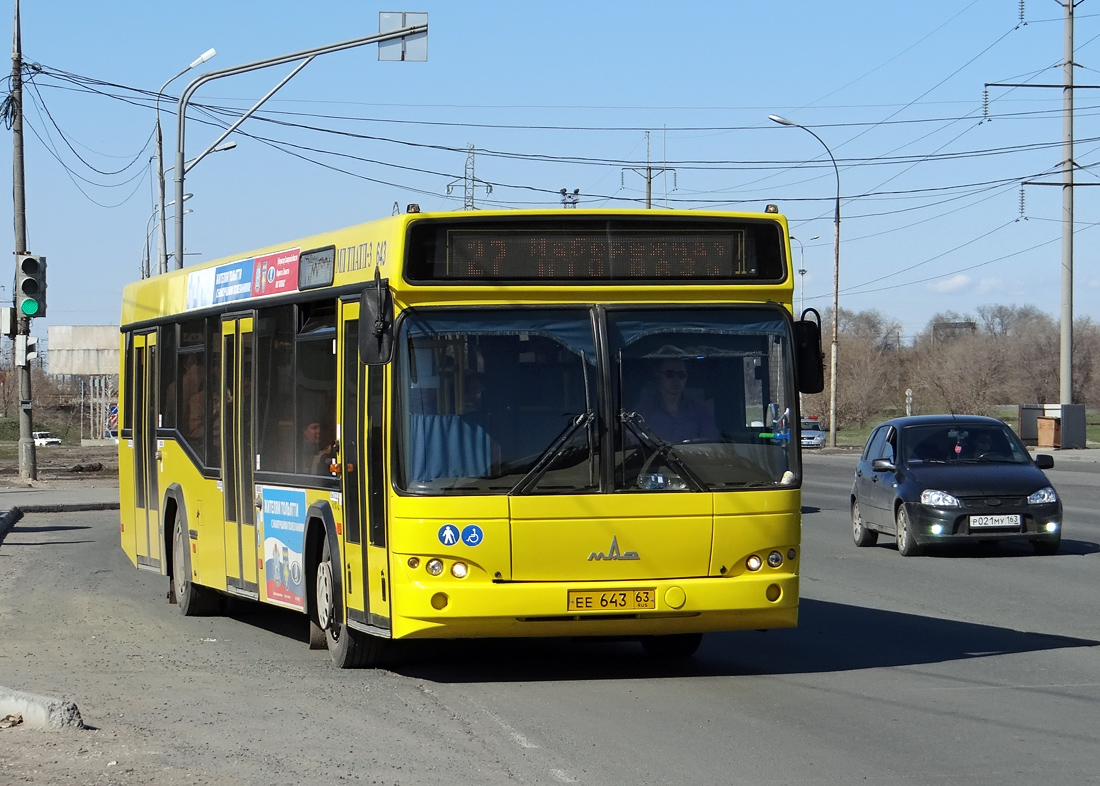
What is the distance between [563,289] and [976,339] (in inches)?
4287

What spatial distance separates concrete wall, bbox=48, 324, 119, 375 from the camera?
90000 millimetres

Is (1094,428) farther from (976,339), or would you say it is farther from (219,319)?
(219,319)

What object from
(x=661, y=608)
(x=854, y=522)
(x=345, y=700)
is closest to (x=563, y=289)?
(x=661, y=608)

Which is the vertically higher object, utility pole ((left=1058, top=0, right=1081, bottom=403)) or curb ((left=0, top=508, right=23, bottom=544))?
utility pole ((left=1058, top=0, right=1081, bottom=403))

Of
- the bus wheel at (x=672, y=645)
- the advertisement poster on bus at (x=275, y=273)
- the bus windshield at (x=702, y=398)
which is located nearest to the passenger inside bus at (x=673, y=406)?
the bus windshield at (x=702, y=398)

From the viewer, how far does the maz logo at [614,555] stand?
8664 mm

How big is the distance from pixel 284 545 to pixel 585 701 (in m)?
3.00

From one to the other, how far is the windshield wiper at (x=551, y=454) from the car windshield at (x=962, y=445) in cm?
1052

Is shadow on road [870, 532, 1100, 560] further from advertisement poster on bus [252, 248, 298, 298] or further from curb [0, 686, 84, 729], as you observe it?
curb [0, 686, 84, 729]

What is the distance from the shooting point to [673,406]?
8.81 m

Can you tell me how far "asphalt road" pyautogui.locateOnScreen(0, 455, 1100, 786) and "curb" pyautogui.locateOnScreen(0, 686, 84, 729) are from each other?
3.4 inches

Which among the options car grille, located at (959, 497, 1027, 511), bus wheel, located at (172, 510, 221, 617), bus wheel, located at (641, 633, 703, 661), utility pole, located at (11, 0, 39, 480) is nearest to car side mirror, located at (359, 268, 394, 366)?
bus wheel, located at (641, 633, 703, 661)

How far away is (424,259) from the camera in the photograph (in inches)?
348

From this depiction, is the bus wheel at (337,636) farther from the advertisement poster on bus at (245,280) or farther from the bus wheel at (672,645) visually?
the advertisement poster on bus at (245,280)
